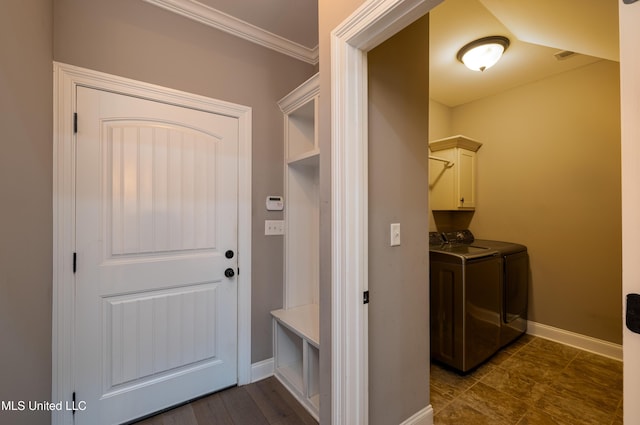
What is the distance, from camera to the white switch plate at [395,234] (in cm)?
138

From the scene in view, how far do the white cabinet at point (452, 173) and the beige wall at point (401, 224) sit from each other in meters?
1.65

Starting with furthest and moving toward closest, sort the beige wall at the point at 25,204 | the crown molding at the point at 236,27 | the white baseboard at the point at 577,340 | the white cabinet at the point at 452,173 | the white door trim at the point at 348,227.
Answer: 1. the white cabinet at the point at 452,173
2. the white baseboard at the point at 577,340
3. the crown molding at the point at 236,27
4. the white door trim at the point at 348,227
5. the beige wall at the point at 25,204

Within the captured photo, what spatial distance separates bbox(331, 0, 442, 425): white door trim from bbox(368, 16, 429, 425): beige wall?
0.45 ft

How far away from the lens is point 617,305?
238 cm

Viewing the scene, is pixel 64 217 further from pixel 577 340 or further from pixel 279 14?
pixel 577 340

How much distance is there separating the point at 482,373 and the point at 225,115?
9.66 feet

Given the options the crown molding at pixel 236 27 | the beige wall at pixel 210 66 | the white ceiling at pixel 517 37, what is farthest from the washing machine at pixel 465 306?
the crown molding at pixel 236 27

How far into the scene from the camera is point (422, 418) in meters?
1.57

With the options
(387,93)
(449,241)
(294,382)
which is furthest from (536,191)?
(294,382)

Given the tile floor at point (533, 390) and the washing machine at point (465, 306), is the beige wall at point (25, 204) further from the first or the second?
the washing machine at point (465, 306)

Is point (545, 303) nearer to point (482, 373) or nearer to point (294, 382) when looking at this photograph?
point (482, 373)

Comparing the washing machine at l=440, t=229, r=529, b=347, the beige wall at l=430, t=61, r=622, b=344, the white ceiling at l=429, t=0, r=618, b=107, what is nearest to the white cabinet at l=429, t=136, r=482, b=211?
the beige wall at l=430, t=61, r=622, b=344

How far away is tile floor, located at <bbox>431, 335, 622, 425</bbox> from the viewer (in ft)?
5.61

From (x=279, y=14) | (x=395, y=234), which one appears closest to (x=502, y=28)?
(x=279, y=14)
